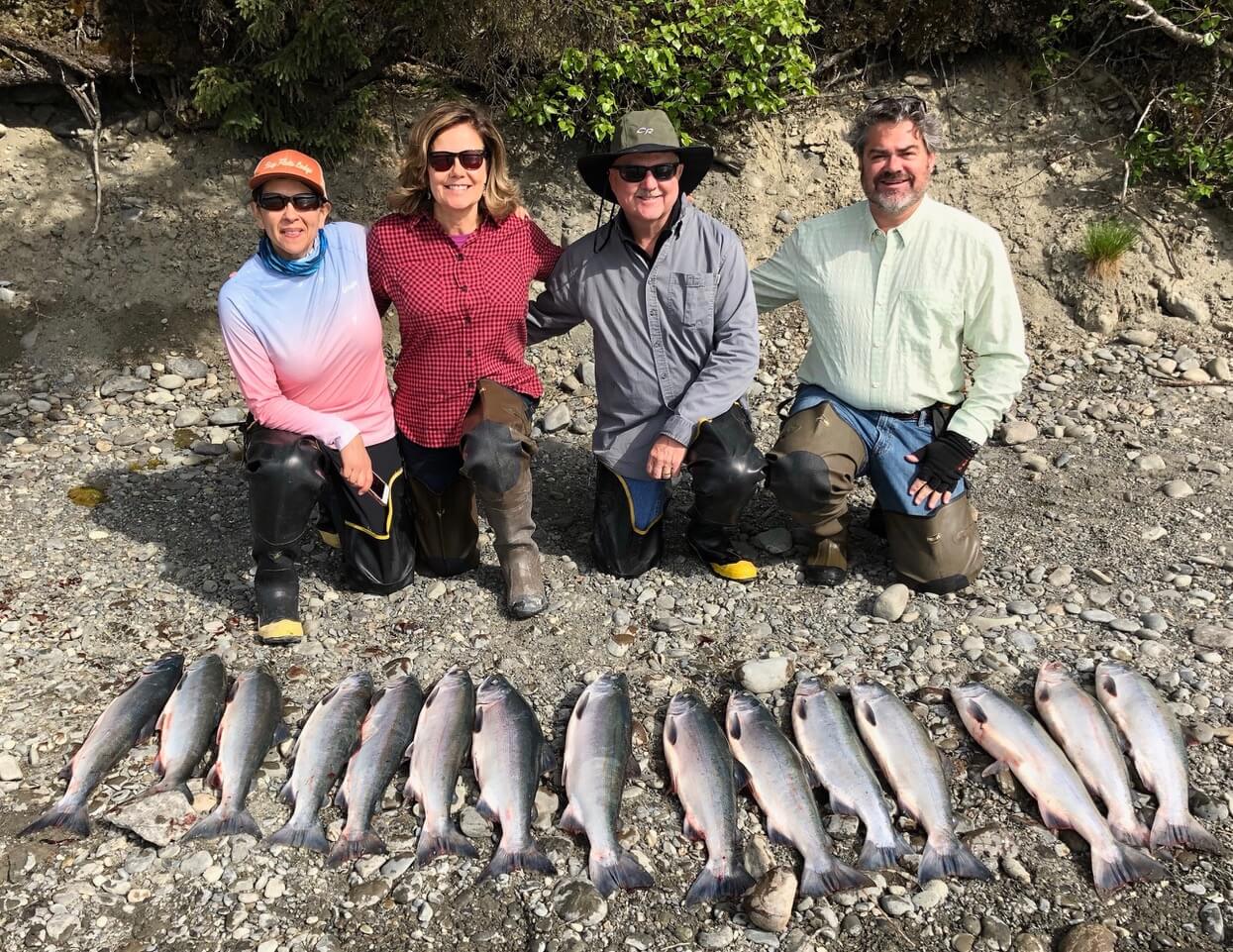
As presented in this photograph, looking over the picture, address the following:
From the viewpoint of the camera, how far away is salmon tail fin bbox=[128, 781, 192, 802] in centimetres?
376

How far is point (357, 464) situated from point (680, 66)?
4.45 m

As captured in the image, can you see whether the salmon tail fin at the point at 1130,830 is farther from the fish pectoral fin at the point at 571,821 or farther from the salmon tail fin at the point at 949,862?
the fish pectoral fin at the point at 571,821

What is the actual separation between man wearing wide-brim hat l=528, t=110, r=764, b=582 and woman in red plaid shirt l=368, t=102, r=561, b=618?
0.30 meters

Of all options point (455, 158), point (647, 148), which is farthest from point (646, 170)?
point (455, 158)

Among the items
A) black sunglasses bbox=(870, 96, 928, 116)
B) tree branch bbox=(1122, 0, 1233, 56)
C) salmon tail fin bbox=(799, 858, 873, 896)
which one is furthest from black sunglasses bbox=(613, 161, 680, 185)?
tree branch bbox=(1122, 0, 1233, 56)

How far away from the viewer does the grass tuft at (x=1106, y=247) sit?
7.62 meters

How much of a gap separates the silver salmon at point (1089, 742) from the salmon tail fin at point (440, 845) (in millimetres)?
2364

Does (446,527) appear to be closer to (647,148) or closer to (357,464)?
(357,464)

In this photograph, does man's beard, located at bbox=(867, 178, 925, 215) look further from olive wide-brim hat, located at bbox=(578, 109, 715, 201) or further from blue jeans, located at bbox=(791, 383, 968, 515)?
blue jeans, located at bbox=(791, 383, 968, 515)

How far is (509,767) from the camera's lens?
3787 millimetres

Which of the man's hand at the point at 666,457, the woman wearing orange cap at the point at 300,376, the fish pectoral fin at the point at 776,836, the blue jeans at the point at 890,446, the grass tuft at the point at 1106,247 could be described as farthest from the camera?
the grass tuft at the point at 1106,247

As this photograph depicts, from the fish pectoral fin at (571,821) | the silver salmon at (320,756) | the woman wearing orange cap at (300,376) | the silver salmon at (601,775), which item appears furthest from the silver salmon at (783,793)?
the woman wearing orange cap at (300,376)

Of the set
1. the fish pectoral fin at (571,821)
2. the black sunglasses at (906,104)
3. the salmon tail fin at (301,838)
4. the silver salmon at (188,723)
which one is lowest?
the silver salmon at (188,723)

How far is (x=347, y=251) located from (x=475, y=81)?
356 cm
